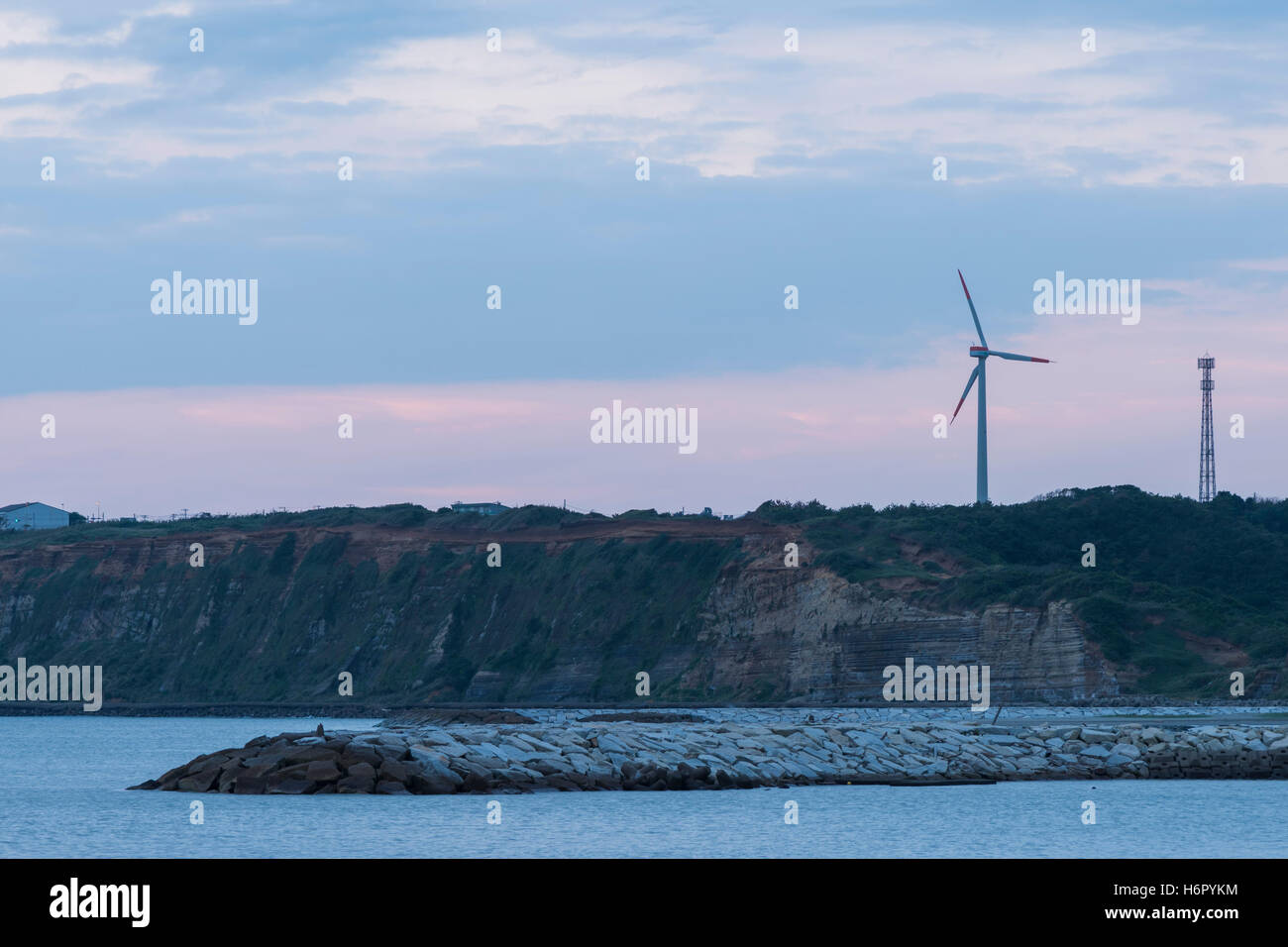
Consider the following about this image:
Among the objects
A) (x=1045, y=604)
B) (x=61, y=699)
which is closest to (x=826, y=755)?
(x=1045, y=604)

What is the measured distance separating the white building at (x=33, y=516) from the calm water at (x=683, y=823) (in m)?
115

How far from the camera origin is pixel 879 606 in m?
84.2

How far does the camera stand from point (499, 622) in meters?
102

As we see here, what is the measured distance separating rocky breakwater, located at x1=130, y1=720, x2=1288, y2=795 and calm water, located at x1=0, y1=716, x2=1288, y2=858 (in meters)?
0.79

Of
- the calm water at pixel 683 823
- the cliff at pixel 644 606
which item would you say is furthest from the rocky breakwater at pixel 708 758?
the cliff at pixel 644 606

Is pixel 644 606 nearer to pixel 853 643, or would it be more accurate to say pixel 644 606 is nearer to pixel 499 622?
pixel 499 622

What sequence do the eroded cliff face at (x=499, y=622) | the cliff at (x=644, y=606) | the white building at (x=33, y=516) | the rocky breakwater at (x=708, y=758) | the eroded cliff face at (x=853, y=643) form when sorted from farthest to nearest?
the white building at (x=33, y=516), the eroded cliff face at (x=499, y=622), the cliff at (x=644, y=606), the eroded cliff face at (x=853, y=643), the rocky breakwater at (x=708, y=758)

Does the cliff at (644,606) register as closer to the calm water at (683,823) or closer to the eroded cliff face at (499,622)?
the eroded cliff face at (499,622)

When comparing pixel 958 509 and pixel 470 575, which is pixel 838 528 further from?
pixel 470 575

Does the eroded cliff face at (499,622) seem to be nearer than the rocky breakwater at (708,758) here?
No

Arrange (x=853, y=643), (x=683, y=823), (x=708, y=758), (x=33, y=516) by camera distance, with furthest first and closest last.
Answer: (x=33, y=516)
(x=853, y=643)
(x=708, y=758)
(x=683, y=823)

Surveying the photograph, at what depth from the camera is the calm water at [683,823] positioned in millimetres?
29500

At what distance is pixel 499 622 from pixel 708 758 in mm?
61364

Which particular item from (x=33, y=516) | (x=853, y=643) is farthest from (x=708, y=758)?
(x=33, y=516)
